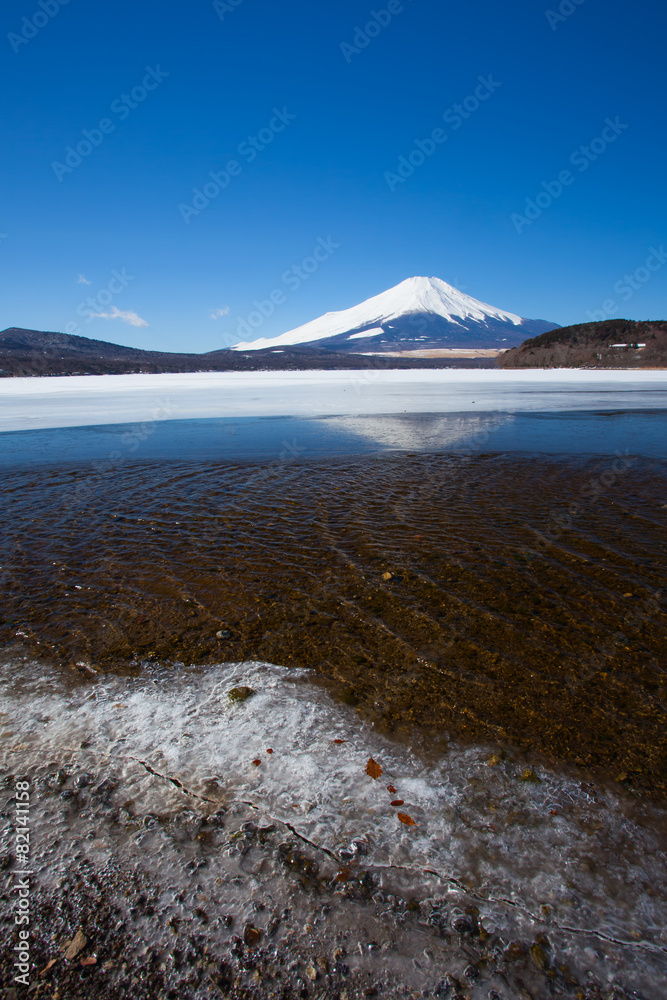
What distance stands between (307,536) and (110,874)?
4.35m

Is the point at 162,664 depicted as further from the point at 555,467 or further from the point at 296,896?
the point at 555,467

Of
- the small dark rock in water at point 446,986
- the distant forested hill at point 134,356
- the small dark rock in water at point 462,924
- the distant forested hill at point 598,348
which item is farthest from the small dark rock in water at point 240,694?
the distant forested hill at point 134,356

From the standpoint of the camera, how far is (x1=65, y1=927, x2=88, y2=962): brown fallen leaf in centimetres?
179

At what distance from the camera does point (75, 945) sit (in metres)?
1.82

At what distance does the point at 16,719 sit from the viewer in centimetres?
299

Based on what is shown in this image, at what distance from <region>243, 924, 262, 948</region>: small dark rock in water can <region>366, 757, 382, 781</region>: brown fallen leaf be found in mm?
916

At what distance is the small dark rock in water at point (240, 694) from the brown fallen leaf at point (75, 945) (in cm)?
144

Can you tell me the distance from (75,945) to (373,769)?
58.7 inches

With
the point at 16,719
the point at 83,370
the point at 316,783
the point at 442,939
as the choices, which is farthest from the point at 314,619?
the point at 83,370

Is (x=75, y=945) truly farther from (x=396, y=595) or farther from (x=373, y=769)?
(x=396, y=595)

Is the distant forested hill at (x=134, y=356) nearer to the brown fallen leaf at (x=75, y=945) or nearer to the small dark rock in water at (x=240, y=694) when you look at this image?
the small dark rock in water at (x=240, y=694)

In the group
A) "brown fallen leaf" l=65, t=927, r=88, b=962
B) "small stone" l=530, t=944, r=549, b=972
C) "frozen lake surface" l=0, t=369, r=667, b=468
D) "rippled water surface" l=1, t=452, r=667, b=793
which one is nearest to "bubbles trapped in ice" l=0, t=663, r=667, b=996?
"small stone" l=530, t=944, r=549, b=972

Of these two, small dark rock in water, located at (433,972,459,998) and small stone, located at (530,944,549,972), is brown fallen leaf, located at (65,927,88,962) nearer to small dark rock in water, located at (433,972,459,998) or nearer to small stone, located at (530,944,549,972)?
small dark rock in water, located at (433,972,459,998)

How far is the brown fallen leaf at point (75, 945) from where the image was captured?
1792mm
